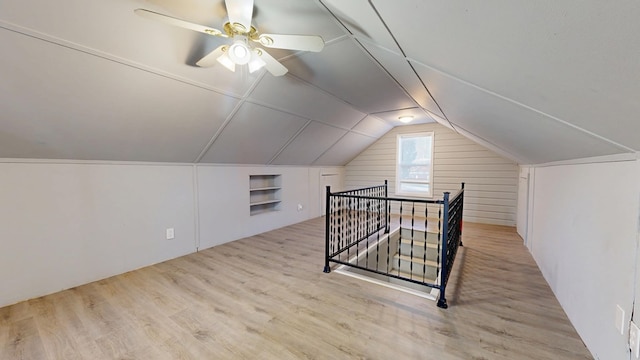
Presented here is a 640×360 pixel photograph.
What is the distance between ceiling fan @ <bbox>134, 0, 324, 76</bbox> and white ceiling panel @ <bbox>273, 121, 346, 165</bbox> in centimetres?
225

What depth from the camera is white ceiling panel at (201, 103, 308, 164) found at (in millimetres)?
3148

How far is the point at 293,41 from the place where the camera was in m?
1.64

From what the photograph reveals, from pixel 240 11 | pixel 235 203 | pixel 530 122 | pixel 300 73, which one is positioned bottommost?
pixel 235 203

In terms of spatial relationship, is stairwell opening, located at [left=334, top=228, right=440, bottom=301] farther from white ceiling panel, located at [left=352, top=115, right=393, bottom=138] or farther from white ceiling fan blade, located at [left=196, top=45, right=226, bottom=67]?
white ceiling fan blade, located at [left=196, top=45, right=226, bottom=67]

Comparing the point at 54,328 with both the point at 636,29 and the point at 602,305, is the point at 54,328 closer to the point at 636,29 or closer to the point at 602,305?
the point at 636,29

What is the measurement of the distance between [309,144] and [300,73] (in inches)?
79.6

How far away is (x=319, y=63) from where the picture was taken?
2.48m

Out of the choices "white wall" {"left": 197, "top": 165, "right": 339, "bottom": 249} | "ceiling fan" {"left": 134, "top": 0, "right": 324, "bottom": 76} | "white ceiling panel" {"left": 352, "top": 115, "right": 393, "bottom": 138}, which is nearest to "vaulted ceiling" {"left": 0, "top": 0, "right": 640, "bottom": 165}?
"ceiling fan" {"left": 134, "top": 0, "right": 324, "bottom": 76}

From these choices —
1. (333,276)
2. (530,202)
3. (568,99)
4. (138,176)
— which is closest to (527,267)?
(530,202)

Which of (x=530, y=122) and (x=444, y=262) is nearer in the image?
(x=530, y=122)

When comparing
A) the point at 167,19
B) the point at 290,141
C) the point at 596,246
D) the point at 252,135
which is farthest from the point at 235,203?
the point at 596,246

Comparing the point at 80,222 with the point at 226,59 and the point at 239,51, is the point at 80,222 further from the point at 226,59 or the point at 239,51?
the point at 239,51

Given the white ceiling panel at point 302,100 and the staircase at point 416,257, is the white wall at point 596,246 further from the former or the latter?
the white ceiling panel at point 302,100

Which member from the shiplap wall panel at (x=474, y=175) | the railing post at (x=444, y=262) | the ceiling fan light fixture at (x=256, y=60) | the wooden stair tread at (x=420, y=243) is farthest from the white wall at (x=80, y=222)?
the shiplap wall panel at (x=474, y=175)
